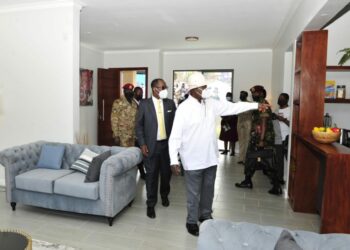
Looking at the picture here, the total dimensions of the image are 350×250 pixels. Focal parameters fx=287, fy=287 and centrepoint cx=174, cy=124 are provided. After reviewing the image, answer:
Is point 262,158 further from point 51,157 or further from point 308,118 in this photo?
point 51,157

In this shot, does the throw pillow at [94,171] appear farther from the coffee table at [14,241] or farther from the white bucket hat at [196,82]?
the white bucket hat at [196,82]

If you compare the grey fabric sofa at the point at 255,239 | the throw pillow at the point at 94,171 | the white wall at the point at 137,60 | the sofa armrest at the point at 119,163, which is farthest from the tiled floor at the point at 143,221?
the white wall at the point at 137,60

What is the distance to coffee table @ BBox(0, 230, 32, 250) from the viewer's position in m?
1.87

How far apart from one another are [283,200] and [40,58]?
378cm

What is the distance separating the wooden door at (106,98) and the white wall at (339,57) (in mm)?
4934

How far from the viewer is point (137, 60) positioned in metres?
7.37

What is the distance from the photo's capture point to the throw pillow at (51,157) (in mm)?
3508

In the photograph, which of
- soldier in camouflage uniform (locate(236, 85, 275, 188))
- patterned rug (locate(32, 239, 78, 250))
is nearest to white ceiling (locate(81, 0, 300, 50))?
soldier in camouflage uniform (locate(236, 85, 275, 188))

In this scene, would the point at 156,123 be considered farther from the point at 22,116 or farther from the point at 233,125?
the point at 233,125

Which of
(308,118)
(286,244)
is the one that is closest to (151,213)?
(308,118)

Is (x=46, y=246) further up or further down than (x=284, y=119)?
further down

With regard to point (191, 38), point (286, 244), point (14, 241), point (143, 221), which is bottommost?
point (143, 221)

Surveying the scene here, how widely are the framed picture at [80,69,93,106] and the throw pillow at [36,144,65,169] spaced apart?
3.26 metres

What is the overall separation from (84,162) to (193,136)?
55.4 inches
